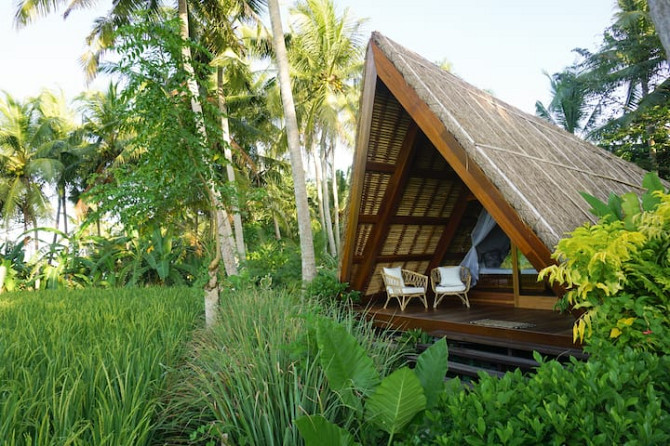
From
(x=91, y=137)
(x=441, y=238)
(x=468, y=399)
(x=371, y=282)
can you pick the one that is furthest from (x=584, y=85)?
(x=91, y=137)

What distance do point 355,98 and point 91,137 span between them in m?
13.5

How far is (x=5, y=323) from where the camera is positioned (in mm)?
4199

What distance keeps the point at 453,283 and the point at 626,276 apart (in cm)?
388

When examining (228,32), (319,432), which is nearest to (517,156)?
(319,432)

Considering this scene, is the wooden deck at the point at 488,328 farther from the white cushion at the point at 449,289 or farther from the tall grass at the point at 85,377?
the tall grass at the point at 85,377

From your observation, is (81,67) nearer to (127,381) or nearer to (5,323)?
(5,323)

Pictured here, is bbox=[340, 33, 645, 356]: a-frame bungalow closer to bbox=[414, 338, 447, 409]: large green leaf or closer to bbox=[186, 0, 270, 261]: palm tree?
bbox=[414, 338, 447, 409]: large green leaf

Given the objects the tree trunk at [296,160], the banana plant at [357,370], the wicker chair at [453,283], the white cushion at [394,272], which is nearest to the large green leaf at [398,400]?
the banana plant at [357,370]

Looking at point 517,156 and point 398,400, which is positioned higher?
point 517,156

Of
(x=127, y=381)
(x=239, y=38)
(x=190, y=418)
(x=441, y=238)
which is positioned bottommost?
(x=190, y=418)

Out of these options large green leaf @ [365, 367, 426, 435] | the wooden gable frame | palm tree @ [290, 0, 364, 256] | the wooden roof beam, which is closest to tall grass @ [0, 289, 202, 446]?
large green leaf @ [365, 367, 426, 435]

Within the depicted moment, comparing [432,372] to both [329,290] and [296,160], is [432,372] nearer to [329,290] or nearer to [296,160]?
[329,290]

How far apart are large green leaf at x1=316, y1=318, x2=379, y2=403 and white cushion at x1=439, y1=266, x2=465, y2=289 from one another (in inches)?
179

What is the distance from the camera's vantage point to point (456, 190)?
23.3ft
